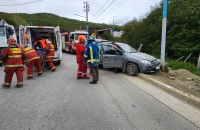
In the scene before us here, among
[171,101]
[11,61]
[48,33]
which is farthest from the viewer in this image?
[48,33]

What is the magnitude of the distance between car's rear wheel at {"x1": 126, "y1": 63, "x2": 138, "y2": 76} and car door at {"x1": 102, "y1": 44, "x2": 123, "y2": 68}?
1.40ft

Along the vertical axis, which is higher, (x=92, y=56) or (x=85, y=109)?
(x=92, y=56)

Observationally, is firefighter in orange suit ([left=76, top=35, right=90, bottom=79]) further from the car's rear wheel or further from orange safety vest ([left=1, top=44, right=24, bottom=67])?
orange safety vest ([left=1, top=44, right=24, bottom=67])

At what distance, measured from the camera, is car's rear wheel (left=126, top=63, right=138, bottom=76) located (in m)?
7.54

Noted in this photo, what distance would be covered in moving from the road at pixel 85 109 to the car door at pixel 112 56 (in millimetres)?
2430

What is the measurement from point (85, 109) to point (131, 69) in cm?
427

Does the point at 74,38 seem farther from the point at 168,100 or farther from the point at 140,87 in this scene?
the point at 168,100

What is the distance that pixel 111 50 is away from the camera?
27.4 feet

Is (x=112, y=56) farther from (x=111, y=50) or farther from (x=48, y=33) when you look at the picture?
(x=48, y=33)

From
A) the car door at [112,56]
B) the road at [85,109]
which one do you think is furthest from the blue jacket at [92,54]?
the car door at [112,56]

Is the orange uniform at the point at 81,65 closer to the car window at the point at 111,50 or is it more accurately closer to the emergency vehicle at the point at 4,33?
the car window at the point at 111,50

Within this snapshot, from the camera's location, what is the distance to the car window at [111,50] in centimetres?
818

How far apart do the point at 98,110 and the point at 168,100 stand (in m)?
2.09

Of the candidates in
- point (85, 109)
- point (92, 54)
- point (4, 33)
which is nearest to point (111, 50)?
point (92, 54)
